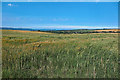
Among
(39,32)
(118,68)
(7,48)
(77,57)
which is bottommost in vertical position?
(118,68)

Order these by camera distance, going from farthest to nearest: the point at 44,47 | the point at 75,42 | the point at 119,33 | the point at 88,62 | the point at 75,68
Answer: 1. the point at 119,33
2. the point at 75,42
3. the point at 44,47
4. the point at 88,62
5. the point at 75,68

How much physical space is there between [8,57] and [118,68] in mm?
4445

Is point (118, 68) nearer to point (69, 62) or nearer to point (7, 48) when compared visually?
point (69, 62)

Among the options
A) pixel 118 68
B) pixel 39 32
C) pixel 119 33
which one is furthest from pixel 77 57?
pixel 119 33

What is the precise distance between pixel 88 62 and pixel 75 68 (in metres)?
0.71

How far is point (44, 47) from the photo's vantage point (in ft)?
20.4

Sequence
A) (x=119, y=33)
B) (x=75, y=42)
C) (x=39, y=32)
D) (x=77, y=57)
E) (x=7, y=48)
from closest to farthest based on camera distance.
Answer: (x=77, y=57)
(x=7, y=48)
(x=75, y=42)
(x=39, y=32)
(x=119, y=33)

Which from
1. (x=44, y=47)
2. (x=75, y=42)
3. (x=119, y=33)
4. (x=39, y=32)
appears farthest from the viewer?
(x=119, y=33)

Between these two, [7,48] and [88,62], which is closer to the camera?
[88,62]

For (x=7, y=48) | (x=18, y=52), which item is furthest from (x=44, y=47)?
(x=7, y=48)

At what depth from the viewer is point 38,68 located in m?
4.34

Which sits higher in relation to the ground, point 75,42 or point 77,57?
point 75,42

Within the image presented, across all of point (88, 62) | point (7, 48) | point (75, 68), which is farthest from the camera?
point (7, 48)

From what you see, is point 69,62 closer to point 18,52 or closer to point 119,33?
point 18,52
